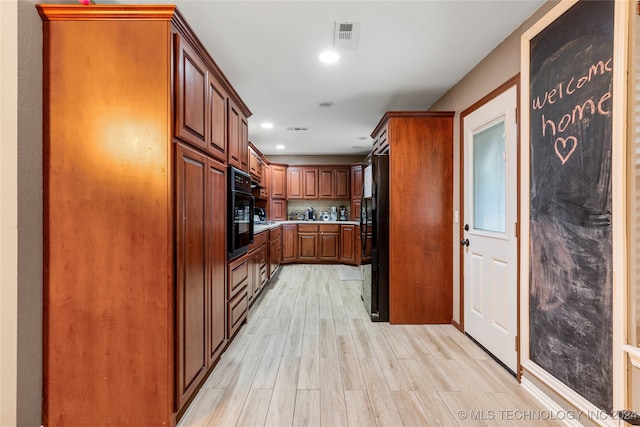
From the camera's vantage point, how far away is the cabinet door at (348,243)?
6246 millimetres

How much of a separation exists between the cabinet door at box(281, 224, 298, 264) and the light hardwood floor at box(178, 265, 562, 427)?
3160 millimetres

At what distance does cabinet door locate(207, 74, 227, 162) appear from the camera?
→ 2.03 m

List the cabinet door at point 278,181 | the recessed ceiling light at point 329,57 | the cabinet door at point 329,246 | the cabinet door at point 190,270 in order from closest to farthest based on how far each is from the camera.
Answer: the cabinet door at point 190,270, the recessed ceiling light at point 329,57, the cabinet door at point 329,246, the cabinet door at point 278,181

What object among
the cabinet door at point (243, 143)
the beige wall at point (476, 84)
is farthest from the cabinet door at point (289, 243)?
the beige wall at point (476, 84)

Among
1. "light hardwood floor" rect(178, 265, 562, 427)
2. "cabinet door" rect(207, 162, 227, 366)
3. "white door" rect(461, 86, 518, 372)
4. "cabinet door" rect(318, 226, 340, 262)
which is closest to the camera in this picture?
"light hardwood floor" rect(178, 265, 562, 427)

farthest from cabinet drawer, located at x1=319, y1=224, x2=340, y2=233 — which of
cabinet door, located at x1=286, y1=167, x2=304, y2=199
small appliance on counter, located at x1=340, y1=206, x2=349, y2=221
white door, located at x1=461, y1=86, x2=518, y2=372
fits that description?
white door, located at x1=461, y1=86, x2=518, y2=372

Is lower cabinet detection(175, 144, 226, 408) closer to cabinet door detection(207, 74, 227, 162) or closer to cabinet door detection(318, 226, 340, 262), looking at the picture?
cabinet door detection(207, 74, 227, 162)

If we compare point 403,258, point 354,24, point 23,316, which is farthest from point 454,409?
point 354,24

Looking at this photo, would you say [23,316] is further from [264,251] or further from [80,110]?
[264,251]

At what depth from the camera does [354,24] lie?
6.59 feet

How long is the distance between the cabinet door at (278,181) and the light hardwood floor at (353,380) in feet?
12.6

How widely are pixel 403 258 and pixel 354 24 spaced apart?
2.15 m

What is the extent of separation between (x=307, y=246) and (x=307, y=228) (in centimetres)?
39

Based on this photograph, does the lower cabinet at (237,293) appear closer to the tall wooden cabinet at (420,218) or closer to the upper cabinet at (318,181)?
the tall wooden cabinet at (420,218)
